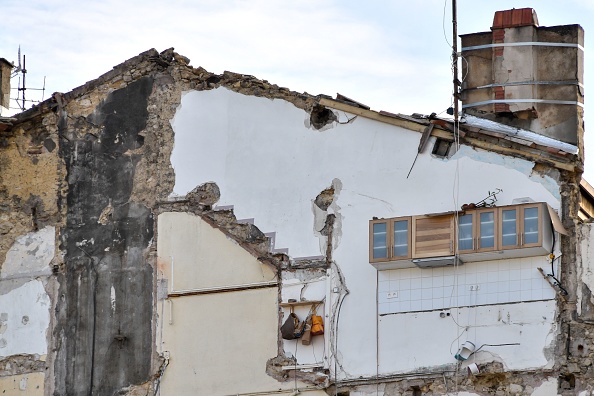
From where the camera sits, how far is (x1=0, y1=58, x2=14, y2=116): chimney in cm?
3200

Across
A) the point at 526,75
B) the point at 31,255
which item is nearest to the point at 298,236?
the point at 526,75

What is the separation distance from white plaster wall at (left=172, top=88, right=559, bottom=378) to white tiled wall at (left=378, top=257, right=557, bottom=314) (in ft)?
0.74

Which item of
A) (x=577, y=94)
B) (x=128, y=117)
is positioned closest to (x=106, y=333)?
(x=128, y=117)

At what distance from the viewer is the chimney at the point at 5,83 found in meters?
32.0

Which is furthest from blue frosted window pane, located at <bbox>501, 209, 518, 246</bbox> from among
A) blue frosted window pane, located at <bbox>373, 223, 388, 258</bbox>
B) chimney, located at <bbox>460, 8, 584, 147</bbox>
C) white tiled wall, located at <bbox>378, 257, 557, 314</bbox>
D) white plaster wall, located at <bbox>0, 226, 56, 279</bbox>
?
white plaster wall, located at <bbox>0, 226, 56, 279</bbox>

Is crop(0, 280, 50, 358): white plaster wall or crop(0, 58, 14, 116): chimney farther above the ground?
crop(0, 58, 14, 116): chimney

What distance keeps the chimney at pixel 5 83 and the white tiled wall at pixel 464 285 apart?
26.6 feet

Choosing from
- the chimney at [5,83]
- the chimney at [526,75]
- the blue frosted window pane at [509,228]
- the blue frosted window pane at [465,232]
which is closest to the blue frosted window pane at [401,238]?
the blue frosted window pane at [465,232]

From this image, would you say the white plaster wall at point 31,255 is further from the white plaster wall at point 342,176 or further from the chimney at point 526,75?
the chimney at point 526,75

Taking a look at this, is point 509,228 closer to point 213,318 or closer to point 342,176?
point 342,176

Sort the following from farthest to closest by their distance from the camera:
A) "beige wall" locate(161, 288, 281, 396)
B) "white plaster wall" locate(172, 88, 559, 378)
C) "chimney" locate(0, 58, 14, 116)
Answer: "chimney" locate(0, 58, 14, 116) → "beige wall" locate(161, 288, 281, 396) → "white plaster wall" locate(172, 88, 559, 378)

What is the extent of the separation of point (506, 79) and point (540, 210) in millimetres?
2491

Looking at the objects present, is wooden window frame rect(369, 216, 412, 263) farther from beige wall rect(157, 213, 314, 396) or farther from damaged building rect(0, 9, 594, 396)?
beige wall rect(157, 213, 314, 396)

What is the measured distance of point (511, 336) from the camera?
2620 cm
